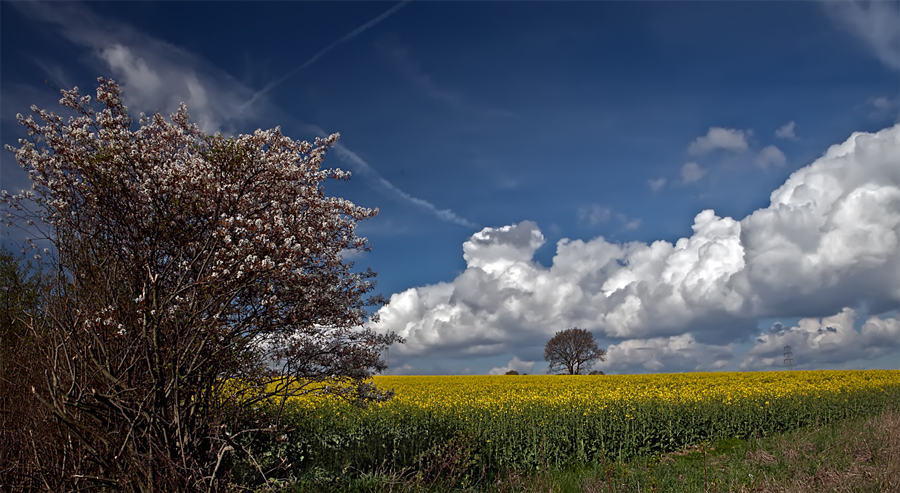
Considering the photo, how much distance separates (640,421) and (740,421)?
14.9 feet

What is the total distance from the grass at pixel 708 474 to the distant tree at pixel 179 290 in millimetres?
1838

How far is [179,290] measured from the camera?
17.6 ft

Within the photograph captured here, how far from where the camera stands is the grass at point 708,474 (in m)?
7.59

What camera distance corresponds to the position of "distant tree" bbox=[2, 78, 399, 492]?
5.21 meters

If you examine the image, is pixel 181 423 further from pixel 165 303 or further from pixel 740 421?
pixel 740 421

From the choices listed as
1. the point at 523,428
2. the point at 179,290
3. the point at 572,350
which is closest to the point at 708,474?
the point at 523,428

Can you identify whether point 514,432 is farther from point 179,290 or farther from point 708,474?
point 179,290

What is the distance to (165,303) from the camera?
531 centimetres

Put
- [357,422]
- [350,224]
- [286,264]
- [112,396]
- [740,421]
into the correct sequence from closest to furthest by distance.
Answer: [112,396]
[286,264]
[350,224]
[357,422]
[740,421]

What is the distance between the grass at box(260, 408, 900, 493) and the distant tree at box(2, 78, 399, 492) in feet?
6.03

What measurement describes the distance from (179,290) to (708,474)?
30.5 feet

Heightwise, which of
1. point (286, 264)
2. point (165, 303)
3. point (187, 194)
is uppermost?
point (187, 194)

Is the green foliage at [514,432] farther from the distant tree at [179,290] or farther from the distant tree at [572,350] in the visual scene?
the distant tree at [572,350]

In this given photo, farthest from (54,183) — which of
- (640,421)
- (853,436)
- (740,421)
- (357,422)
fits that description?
(740,421)
